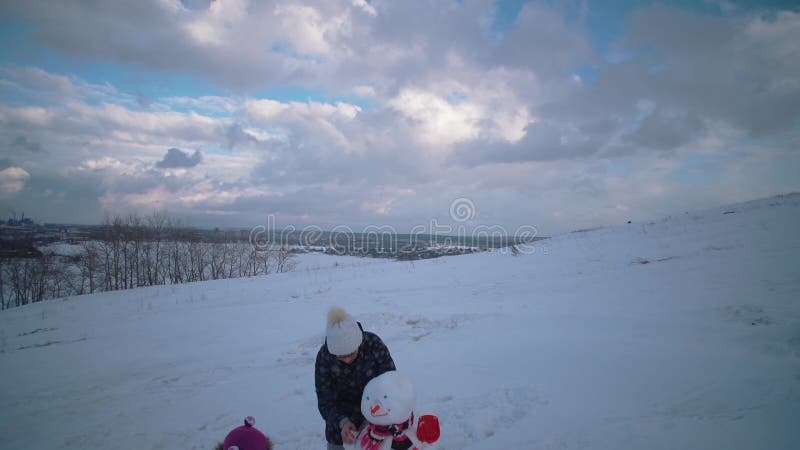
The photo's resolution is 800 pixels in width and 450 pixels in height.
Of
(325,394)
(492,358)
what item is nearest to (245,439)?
(325,394)

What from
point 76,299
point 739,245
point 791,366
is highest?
point 739,245

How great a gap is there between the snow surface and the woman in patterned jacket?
5.07 ft

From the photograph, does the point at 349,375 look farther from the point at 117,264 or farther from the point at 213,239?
the point at 213,239

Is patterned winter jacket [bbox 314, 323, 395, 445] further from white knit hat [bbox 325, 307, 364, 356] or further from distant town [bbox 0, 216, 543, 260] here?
distant town [bbox 0, 216, 543, 260]

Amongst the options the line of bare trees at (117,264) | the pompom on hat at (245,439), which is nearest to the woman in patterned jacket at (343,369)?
the pompom on hat at (245,439)

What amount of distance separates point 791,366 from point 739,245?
35.9ft

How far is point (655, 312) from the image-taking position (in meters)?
7.02

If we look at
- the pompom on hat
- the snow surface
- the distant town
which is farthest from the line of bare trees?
the pompom on hat

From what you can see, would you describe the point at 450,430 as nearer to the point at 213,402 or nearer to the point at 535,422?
the point at 535,422

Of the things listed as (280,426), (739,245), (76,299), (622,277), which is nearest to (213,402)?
(280,426)

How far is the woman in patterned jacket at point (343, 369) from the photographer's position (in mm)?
2609

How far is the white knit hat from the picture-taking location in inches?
102

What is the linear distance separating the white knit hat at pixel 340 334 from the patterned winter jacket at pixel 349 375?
0.49 ft

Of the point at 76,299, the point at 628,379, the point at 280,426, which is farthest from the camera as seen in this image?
the point at 76,299
